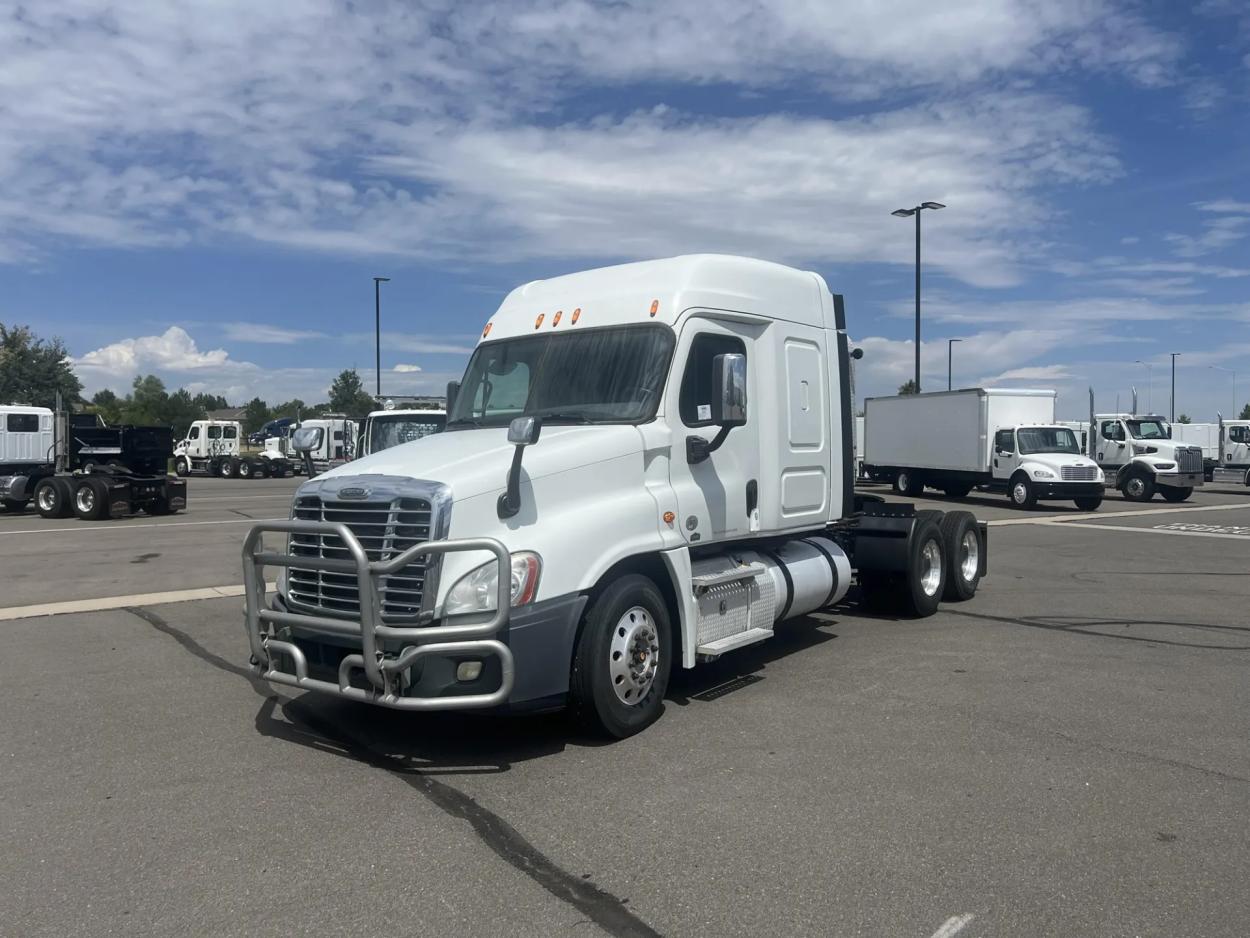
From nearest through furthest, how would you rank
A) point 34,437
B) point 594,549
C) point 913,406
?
point 594,549
point 34,437
point 913,406

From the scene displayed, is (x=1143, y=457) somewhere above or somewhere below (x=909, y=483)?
above

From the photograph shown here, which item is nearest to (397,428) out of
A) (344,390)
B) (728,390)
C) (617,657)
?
(728,390)

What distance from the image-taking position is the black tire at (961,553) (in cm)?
1037

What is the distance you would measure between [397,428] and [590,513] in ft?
35.0

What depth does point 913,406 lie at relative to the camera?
3002cm

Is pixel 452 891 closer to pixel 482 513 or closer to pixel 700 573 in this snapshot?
pixel 482 513

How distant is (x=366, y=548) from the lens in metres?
5.36

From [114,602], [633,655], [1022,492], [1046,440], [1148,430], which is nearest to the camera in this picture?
[633,655]

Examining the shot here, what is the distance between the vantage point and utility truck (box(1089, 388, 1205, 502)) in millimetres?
28938

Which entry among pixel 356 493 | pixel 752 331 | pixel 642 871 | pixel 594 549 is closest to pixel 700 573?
pixel 594 549

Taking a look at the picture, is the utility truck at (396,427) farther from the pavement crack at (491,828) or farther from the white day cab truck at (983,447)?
the white day cab truck at (983,447)

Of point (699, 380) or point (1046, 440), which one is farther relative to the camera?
point (1046, 440)

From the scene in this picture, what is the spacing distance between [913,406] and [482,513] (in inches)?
1041

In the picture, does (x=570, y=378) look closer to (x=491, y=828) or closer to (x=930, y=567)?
(x=491, y=828)
